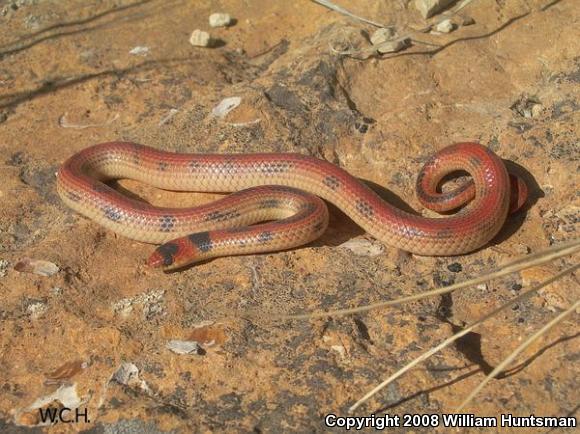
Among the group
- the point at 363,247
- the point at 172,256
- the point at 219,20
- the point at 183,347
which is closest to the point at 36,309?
the point at 172,256

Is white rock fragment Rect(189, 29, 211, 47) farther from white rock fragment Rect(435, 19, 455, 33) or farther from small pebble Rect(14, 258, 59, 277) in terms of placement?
small pebble Rect(14, 258, 59, 277)

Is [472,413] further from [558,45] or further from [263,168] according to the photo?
[558,45]

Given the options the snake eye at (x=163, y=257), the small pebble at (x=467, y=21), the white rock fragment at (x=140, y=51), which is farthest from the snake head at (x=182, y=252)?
the small pebble at (x=467, y=21)

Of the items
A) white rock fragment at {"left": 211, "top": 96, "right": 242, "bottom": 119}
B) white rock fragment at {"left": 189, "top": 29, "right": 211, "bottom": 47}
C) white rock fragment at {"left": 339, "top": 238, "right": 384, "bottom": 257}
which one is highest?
white rock fragment at {"left": 189, "top": 29, "right": 211, "bottom": 47}

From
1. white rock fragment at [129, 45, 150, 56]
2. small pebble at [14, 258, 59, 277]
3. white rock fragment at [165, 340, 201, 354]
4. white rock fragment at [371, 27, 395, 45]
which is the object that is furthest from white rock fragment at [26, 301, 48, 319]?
white rock fragment at [371, 27, 395, 45]

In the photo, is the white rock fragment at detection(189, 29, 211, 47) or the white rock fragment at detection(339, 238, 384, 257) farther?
the white rock fragment at detection(189, 29, 211, 47)

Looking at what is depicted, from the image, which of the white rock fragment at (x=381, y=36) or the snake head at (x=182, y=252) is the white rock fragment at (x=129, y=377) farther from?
the white rock fragment at (x=381, y=36)

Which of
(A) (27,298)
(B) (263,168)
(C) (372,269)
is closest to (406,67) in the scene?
(B) (263,168)
